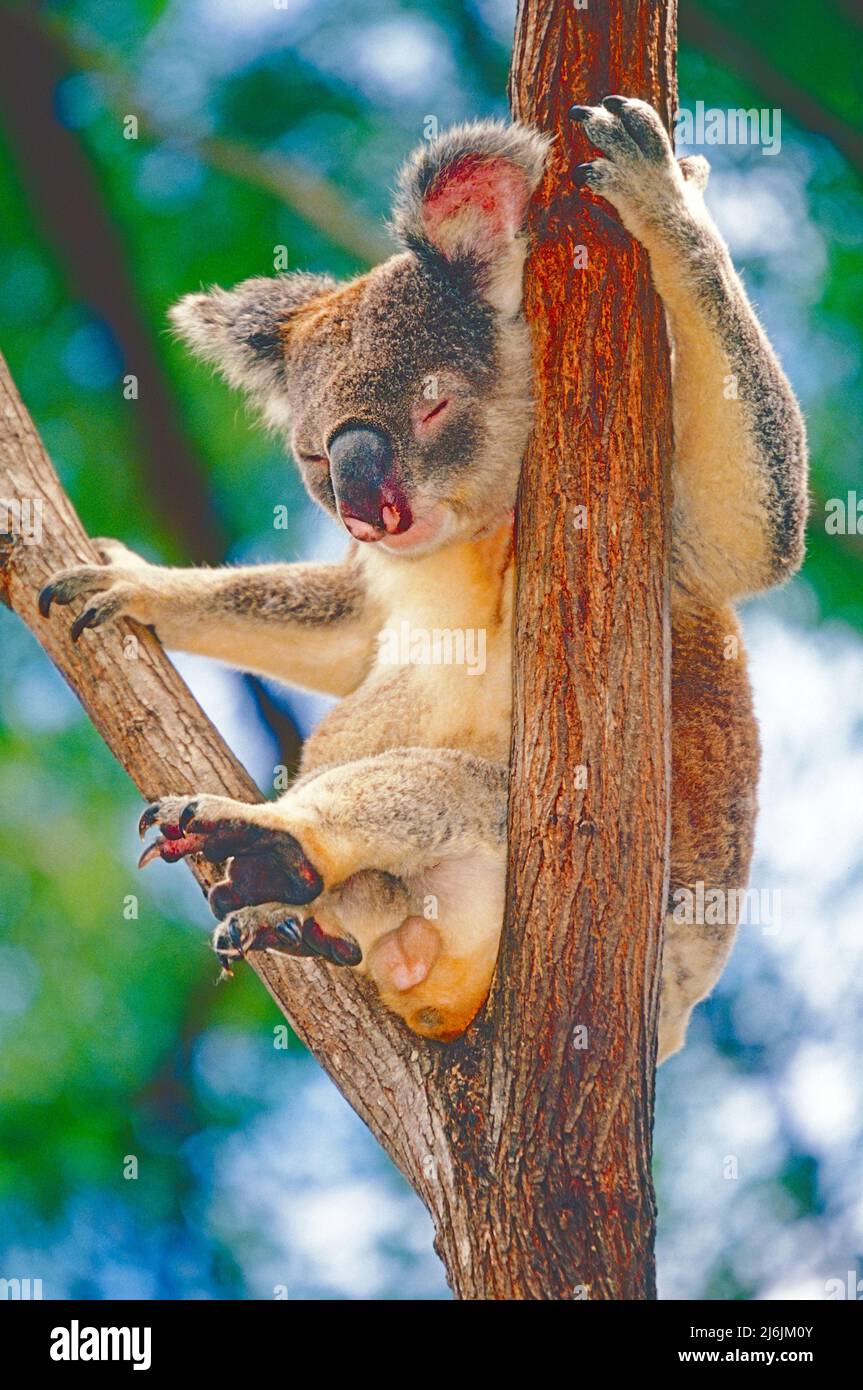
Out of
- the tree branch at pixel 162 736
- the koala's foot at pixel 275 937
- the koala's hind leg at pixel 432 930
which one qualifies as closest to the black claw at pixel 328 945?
the koala's foot at pixel 275 937

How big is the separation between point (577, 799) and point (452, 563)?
1.10 metres

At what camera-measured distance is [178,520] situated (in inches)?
255

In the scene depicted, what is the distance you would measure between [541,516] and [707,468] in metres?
0.54

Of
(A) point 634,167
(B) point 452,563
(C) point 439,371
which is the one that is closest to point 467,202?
(C) point 439,371

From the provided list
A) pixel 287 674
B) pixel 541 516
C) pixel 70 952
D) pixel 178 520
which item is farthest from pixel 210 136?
pixel 541 516

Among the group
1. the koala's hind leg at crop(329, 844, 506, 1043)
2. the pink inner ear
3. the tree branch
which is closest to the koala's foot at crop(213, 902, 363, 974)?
the koala's hind leg at crop(329, 844, 506, 1043)

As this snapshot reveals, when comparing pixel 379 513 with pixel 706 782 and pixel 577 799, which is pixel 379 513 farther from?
pixel 706 782

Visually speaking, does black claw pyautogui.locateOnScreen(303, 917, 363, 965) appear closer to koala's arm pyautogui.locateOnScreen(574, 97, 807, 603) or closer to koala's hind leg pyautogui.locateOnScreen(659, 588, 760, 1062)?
koala's hind leg pyautogui.locateOnScreen(659, 588, 760, 1062)

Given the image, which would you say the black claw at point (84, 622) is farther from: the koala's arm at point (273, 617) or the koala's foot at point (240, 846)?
the koala's foot at point (240, 846)

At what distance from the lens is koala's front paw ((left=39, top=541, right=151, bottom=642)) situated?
12.7ft

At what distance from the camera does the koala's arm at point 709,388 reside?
10.3ft

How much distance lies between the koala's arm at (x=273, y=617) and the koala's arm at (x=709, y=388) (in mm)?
1169

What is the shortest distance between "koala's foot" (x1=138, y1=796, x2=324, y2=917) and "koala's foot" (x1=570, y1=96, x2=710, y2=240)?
1.59m

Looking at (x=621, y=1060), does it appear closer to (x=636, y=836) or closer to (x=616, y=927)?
(x=616, y=927)
